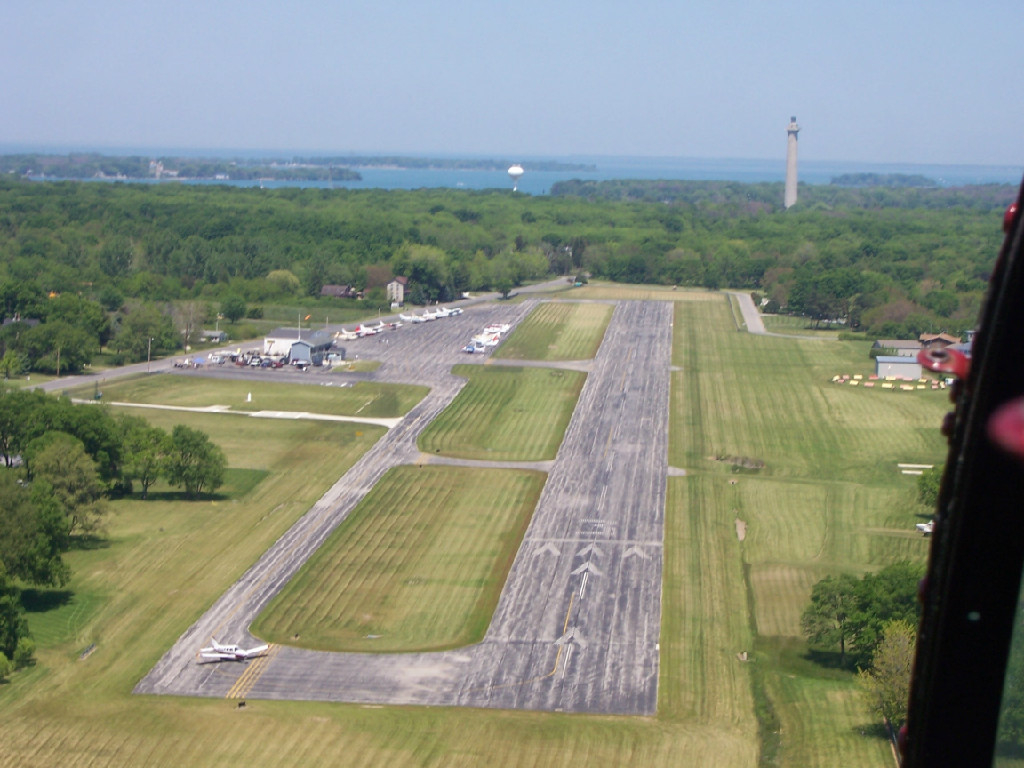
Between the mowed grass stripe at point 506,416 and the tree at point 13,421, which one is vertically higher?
the tree at point 13,421

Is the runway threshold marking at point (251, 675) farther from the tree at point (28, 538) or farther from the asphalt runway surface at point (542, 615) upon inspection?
the tree at point (28, 538)

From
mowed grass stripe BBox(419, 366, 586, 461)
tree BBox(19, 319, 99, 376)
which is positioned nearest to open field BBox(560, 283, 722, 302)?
mowed grass stripe BBox(419, 366, 586, 461)

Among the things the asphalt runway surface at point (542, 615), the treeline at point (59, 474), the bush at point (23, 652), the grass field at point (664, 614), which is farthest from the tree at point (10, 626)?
the asphalt runway surface at point (542, 615)

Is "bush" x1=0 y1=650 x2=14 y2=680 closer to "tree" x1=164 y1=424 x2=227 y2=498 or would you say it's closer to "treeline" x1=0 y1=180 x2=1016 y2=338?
"tree" x1=164 y1=424 x2=227 y2=498

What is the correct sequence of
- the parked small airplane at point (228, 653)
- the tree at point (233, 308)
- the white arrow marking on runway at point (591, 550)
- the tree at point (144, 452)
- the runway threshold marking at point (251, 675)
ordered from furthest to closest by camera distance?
the tree at point (233, 308), the tree at point (144, 452), the white arrow marking on runway at point (591, 550), the parked small airplane at point (228, 653), the runway threshold marking at point (251, 675)

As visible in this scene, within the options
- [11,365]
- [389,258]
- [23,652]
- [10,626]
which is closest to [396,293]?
[389,258]

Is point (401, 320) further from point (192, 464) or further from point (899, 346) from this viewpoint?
point (192, 464)
